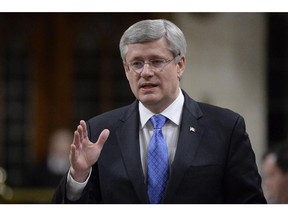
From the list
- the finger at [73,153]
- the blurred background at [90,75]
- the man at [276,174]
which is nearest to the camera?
the finger at [73,153]

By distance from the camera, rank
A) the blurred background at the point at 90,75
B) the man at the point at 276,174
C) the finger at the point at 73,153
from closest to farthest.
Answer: the finger at the point at 73,153
the man at the point at 276,174
the blurred background at the point at 90,75

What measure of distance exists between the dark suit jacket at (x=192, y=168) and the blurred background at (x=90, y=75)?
7.26ft

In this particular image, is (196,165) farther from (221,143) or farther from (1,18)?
(1,18)

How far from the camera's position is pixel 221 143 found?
154 cm

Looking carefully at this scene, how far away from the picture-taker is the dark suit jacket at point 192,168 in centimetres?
151

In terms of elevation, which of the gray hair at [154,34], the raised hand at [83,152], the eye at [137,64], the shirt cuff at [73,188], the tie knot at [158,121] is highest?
the gray hair at [154,34]

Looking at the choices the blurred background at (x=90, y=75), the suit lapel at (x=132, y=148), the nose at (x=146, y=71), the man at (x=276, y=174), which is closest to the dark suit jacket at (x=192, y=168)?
the suit lapel at (x=132, y=148)

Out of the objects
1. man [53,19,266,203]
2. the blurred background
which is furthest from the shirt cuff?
the blurred background

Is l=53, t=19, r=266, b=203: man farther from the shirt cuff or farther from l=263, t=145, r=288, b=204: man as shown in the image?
l=263, t=145, r=288, b=204: man

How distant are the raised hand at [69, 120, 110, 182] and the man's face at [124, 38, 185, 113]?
0.10m

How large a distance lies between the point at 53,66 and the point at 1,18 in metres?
0.33

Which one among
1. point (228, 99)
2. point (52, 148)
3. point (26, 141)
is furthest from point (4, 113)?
point (228, 99)

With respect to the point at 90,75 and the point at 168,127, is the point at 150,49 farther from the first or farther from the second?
the point at 90,75

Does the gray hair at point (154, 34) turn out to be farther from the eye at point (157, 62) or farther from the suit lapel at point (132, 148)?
the suit lapel at point (132, 148)
